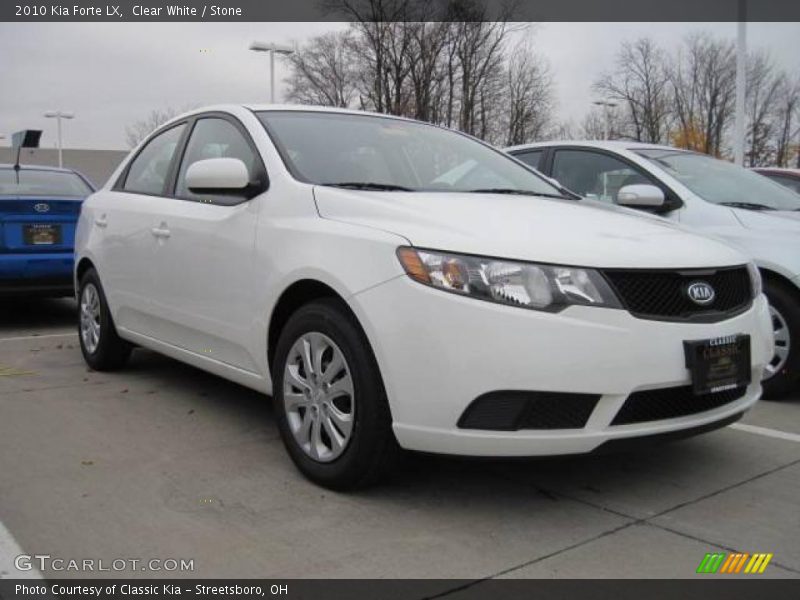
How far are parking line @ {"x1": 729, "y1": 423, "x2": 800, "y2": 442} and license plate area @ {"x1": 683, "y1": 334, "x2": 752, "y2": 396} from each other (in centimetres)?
104

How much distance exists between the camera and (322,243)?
10.8ft

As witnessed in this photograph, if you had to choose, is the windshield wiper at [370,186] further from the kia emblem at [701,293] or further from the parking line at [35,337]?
the parking line at [35,337]

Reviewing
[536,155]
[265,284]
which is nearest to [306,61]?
[536,155]

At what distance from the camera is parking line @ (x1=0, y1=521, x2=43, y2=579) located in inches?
102

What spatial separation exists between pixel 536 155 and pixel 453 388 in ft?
13.5

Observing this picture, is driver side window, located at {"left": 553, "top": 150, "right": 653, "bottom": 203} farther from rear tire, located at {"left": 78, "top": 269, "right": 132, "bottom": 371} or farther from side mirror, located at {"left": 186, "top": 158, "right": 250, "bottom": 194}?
rear tire, located at {"left": 78, "top": 269, "right": 132, "bottom": 371}

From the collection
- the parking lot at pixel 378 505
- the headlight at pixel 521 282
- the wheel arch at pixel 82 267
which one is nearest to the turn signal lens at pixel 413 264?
the headlight at pixel 521 282

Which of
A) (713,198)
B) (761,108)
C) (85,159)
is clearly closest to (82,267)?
(713,198)

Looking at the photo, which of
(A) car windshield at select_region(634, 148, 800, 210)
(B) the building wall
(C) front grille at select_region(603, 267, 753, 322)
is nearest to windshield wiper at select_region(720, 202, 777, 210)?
(A) car windshield at select_region(634, 148, 800, 210)

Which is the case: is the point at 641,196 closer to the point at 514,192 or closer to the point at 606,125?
the point at 514,192

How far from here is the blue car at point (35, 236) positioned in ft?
23.1
